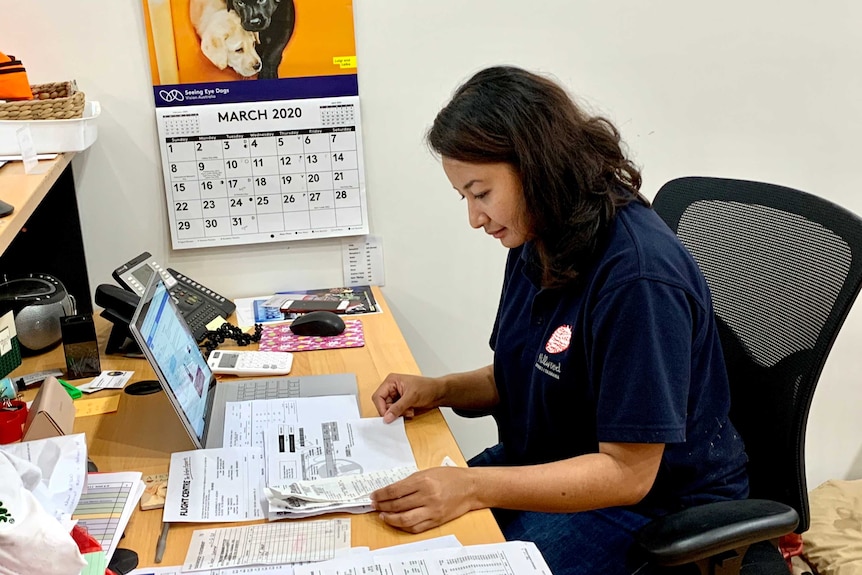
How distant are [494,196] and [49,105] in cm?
100

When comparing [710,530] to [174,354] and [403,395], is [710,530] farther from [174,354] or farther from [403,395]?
[174,354]

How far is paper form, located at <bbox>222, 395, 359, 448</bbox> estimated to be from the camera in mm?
1376

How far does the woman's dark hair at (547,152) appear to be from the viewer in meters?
1.22

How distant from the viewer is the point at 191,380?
139 centimetres

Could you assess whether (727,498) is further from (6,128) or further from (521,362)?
(6,128)

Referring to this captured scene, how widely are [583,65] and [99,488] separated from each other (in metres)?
1.54

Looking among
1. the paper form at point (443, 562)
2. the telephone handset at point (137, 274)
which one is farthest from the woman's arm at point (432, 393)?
the telephone handset at point (137, 274)

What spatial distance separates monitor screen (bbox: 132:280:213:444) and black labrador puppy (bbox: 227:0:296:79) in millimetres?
759

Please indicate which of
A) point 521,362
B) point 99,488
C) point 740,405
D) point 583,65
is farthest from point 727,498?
point 583,65

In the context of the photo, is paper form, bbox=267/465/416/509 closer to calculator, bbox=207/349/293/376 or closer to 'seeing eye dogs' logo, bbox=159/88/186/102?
calculator, bbox=207/349/293/376

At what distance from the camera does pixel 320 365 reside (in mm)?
1696

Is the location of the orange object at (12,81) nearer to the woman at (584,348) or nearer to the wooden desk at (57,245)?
the wooden desk at (57,245)

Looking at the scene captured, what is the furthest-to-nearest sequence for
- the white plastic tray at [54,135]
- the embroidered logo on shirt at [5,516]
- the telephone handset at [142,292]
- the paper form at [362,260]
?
the paper form at [362,260], the telephone handset at [142,292], the white plastic tray at [54,135], the embroidered logo on shirt at [5,516]

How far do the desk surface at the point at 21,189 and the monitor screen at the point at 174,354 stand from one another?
206mm
